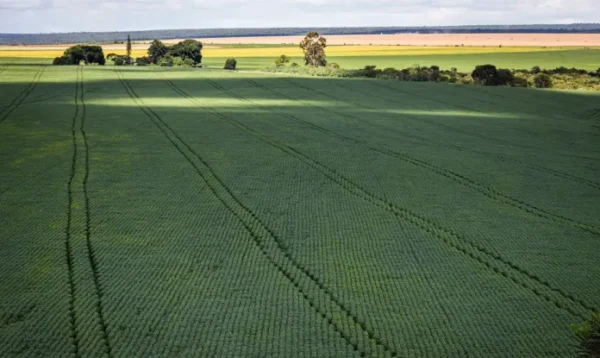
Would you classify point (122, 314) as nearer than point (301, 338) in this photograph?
No

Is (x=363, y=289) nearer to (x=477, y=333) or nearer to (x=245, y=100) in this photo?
(x=477, y=333)

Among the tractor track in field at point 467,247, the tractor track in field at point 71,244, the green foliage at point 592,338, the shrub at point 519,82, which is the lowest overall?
the tractor track in field at point 71,244

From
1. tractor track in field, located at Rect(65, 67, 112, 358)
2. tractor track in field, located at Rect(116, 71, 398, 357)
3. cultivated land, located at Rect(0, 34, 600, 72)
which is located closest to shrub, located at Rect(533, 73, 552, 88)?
cultivated land, located at Rect(0, 34, 600, 72)

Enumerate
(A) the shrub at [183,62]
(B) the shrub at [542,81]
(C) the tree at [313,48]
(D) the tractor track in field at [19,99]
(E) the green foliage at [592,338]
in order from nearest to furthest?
(E) the green foliage at [592,338], (D) the tractor track in field at [19,99], (B) the shrub at [542,81], (A) the shrub at [183,62], (C) the tree at [313,48]

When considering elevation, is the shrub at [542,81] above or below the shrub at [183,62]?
above

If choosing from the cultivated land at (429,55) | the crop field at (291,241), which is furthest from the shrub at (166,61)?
the crop field at (291,241)

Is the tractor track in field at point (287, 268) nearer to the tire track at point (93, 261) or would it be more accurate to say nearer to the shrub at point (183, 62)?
the tire track at point (93, 261)

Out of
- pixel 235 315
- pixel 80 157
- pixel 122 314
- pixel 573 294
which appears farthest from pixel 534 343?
pixel 80 157
